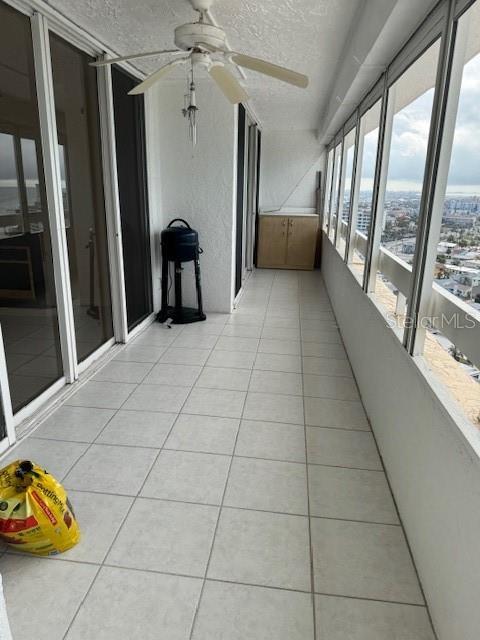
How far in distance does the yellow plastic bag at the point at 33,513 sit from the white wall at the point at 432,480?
1.47 meters

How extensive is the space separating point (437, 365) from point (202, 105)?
399 cm

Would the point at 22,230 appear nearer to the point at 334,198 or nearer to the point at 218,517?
the point at 218,517

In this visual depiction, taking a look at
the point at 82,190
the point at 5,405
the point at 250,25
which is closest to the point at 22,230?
the point at 82,190

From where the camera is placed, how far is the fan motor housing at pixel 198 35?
7.45ft

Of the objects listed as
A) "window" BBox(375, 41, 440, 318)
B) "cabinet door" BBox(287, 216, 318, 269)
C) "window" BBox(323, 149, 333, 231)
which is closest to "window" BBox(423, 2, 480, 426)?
"window" BBox(375, 41, 440, 318)

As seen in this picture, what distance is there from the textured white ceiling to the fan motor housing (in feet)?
1.44

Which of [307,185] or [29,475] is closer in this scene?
[29,475]

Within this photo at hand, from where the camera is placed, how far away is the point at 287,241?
8180 mm

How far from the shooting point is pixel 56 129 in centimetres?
296

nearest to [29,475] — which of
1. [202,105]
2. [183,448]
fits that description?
[183,448]

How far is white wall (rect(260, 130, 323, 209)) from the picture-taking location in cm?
820

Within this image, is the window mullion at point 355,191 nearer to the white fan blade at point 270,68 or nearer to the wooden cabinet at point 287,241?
the white fan blade at point 270,68

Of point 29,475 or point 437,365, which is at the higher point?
point 437,365

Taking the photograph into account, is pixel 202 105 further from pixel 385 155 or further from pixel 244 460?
pixel 244 460
